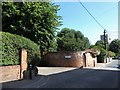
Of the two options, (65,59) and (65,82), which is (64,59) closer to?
(65,59)

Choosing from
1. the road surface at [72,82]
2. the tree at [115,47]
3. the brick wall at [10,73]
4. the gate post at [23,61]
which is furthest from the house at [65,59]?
the tree at [115,47]

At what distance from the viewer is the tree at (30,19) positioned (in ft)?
93.1

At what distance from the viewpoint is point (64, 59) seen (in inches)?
1427

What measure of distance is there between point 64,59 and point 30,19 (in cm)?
978

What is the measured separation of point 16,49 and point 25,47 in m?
1.74

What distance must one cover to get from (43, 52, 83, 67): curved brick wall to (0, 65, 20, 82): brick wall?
1888cm

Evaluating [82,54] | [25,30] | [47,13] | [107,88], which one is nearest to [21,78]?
[107,88]

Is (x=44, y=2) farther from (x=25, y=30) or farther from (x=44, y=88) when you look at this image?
(x=44, y=88)

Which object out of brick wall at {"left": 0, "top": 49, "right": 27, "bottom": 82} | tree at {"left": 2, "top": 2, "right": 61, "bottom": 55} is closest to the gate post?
brick wall at {"left": 0, "top": 49, "right": 27, "bottom": 82}

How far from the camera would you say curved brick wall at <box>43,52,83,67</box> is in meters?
36.2

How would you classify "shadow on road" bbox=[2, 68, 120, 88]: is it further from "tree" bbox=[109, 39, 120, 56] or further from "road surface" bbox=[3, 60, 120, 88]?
"tree" bbox=[109, 39, 120, 56]

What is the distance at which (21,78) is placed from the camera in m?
17.8

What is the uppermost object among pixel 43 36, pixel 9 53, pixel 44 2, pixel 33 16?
pixel 44 2

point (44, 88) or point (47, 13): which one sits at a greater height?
point (47, 13)
